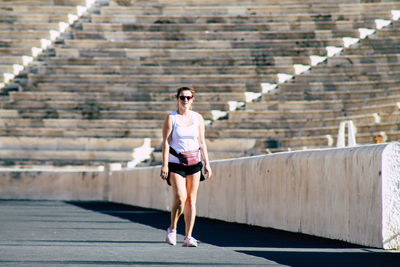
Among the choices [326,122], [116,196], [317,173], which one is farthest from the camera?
[326,122]

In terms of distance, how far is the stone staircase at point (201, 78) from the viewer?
95.0 ft

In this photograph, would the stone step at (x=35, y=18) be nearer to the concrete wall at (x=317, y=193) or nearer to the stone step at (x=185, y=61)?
the stone step at (x=185, y=61)

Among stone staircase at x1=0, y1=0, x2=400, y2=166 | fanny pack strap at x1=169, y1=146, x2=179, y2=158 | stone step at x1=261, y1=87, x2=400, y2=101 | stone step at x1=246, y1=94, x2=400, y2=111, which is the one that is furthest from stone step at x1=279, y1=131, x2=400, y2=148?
fanny pack strap at x1=169, y1=146, x2=179, y2=158

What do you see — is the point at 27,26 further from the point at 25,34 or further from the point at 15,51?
the point at 15,51

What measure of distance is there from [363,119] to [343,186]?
15562mm

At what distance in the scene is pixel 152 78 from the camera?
33.2 meters

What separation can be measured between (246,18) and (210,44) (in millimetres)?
2640

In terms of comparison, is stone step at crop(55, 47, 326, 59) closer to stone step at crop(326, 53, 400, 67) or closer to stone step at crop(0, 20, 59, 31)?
stone step at crop(326, 53, 400, 67)

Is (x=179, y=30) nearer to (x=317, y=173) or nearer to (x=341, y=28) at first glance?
(x=341, y=28)

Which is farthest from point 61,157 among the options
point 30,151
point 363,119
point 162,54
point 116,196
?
point 363,119

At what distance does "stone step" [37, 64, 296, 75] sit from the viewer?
32.8 meters

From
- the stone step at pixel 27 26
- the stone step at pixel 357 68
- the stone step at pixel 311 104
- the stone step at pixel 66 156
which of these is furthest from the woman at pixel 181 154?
the stone step at pixel 27 26

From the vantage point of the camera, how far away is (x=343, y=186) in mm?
10531

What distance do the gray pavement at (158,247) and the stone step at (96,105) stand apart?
647 inches
